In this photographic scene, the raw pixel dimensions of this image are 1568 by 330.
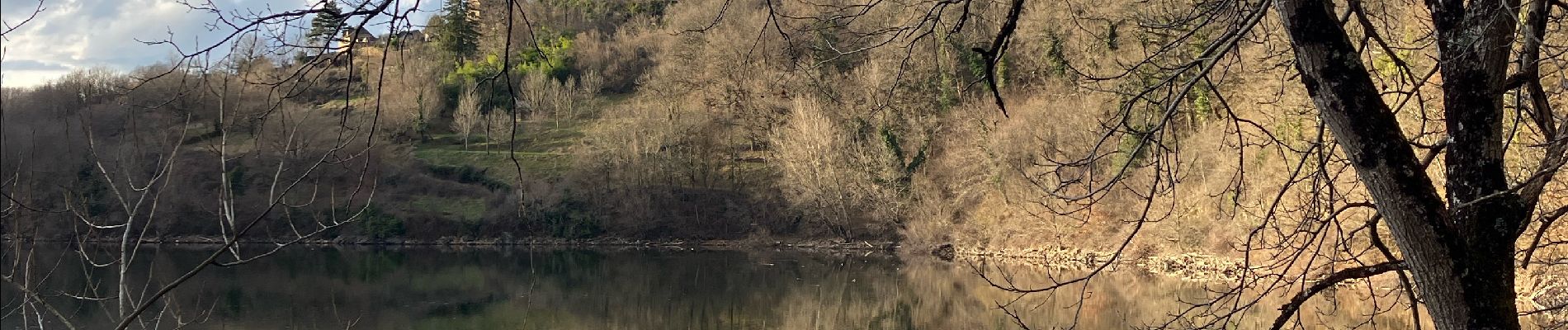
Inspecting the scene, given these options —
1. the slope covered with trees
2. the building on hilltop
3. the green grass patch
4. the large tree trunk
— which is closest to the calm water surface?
the slope covered with trees

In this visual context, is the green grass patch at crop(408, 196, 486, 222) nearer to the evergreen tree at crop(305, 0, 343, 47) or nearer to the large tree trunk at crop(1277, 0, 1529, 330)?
the evergreen tree at crop(305, 0, 343, 47)

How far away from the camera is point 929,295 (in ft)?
59.7

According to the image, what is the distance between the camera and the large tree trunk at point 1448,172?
6.97ft

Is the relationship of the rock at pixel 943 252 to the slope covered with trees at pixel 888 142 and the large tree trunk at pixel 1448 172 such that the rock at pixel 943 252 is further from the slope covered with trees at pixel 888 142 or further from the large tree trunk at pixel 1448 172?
the large tree trunk at pixel 1448 172

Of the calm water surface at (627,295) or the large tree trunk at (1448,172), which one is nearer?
the large tree trunk at (1448,172)

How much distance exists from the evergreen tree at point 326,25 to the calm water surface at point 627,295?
901cm

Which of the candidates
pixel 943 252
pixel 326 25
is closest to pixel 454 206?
pixel 943 252

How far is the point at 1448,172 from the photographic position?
2.34 meters

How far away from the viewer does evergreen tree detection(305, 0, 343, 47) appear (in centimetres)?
186

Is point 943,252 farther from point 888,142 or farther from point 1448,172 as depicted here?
point 1448,172

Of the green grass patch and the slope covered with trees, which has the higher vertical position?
the slope covered with trees

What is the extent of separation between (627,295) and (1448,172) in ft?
58.7

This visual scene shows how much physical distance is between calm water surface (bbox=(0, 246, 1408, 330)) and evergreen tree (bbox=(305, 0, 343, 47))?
9014 millimetres

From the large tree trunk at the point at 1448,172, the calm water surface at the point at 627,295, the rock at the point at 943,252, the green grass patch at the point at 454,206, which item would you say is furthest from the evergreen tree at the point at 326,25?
the green grass patch at the point at 454,206
